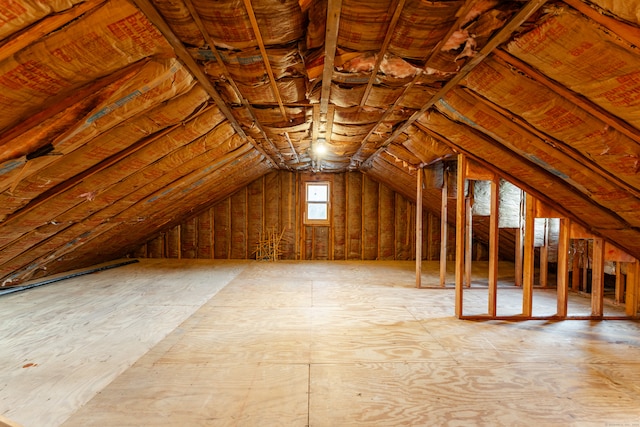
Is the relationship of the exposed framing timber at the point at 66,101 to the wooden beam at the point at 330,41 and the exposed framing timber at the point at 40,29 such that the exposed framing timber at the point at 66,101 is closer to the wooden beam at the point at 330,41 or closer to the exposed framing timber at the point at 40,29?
the exposed framing timber at the point at 40,29

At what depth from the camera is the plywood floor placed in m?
1.77

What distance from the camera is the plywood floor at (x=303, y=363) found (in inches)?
69.6

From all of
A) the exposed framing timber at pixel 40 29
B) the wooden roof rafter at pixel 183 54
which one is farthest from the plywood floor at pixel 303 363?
the wooden roof rafter at pixel 183 54

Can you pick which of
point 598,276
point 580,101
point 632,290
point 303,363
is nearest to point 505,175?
point 580,101

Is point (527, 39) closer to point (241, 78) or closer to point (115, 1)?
point (241, 78)

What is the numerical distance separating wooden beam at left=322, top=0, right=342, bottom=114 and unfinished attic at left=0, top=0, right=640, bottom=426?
0.05 ft

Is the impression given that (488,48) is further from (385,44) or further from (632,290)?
(632,290)

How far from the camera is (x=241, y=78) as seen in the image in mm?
→ 2277

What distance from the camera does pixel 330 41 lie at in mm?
1772

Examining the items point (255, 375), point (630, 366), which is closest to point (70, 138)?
point (255, 375)

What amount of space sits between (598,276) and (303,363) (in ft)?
11.4

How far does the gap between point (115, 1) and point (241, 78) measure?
3.00 feet

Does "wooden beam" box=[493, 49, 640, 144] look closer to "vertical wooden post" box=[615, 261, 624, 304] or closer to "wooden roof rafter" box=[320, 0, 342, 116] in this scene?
"wooden roof rafter" box=[320, 0, 342, 116]

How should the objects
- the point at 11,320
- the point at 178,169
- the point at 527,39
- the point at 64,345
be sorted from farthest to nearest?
the point at 178,169
the point at 11,320
the point at 64,345
the point at 527,39
